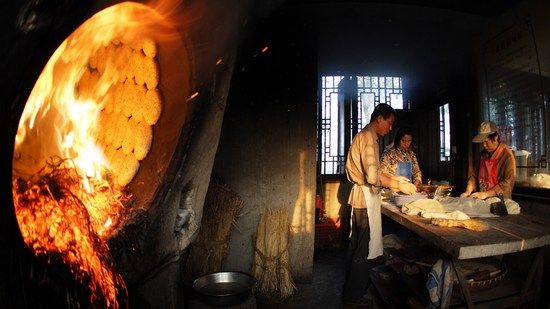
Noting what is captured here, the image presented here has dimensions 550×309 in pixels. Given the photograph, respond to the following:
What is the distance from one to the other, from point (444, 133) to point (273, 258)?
622 centimetres

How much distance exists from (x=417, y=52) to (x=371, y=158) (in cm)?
526

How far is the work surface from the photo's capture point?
263cm

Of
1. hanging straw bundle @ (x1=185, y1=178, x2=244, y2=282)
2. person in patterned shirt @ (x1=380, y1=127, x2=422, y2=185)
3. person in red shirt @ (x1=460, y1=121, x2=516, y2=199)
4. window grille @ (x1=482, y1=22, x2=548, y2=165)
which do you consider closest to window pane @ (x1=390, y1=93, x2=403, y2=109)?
person in patterned shirt @ (x1=380, y1=127, x2=422, y2=185)

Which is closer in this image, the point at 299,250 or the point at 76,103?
the point at 76,103

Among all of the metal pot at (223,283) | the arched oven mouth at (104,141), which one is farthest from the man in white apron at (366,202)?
the arched oven mouth at (104,141)

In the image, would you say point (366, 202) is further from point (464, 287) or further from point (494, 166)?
point (494, 166)

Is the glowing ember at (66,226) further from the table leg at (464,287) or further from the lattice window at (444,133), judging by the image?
the lattice window at (444,133)

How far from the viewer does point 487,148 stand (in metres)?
5.14

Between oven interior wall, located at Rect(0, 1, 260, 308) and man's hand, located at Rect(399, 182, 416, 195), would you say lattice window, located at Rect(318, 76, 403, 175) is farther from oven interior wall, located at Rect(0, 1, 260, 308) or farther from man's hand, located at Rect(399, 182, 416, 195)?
oven interior wall, located at Rect(0, 1, 260, 308)

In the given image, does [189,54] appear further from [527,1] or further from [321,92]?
[321,92]

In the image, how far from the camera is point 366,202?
4539 mm

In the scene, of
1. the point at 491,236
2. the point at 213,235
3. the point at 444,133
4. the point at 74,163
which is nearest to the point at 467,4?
the point at 444,133

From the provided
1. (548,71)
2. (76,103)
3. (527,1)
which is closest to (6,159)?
(76,103)

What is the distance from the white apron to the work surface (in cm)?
88
